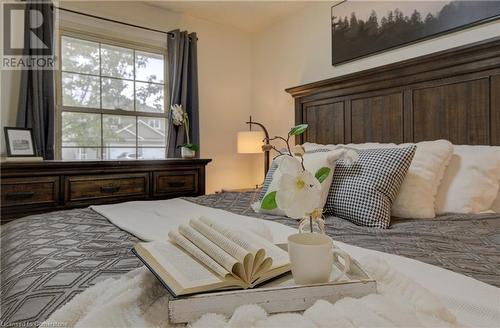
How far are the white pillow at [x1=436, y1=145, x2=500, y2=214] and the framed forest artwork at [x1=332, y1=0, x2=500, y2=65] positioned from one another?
3.02 ft

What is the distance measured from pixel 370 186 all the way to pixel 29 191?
2.20 m

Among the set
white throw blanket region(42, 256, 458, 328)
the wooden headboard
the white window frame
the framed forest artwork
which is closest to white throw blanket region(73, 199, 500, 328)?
white throw blanket region(42, 256, 458, 328)

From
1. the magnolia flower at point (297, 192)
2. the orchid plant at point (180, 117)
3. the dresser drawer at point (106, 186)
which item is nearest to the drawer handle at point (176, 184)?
the dresser drawer at point (106, 186)

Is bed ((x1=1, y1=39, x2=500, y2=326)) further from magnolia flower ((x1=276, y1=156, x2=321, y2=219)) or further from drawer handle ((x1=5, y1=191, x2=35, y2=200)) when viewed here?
drawer handle ((x1=5, y1=191, x2=35, y2=200))

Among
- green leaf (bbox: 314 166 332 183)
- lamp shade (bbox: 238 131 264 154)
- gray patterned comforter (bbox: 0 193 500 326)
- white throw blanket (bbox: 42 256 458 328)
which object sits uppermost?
lamp shade (bbox: 238 131 264 154)

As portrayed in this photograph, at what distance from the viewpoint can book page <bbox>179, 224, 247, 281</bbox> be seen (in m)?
0.58

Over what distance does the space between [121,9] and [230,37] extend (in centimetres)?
121

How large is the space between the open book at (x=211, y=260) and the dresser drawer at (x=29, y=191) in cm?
191

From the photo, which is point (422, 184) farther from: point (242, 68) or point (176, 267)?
point (242, 68)

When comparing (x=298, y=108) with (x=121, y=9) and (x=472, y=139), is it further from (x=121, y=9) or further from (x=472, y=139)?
(x=121, y=9)

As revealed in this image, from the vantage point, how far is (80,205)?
238 cm

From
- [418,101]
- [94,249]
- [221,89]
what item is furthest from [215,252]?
[221,89]

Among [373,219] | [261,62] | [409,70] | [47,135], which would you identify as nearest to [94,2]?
[47,135]

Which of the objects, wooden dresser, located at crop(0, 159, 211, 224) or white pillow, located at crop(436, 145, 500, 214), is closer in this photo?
white pillow, located at crop(436, 145, 500, 214)
